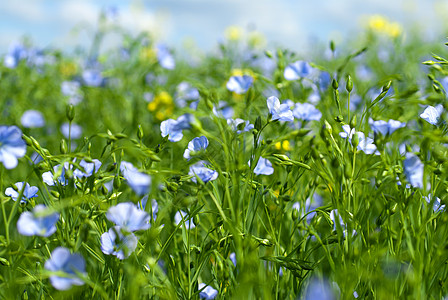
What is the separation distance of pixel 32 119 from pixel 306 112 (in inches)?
90.4

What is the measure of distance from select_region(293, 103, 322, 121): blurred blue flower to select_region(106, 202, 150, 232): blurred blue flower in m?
0.85

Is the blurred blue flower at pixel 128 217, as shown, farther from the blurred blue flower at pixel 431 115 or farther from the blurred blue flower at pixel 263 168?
the blurred blue flower at pixel 431 115

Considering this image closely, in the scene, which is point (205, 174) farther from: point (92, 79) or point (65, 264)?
point (92, 79)

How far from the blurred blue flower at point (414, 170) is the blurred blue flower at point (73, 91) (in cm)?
340

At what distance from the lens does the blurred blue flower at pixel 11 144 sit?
130 centimetres

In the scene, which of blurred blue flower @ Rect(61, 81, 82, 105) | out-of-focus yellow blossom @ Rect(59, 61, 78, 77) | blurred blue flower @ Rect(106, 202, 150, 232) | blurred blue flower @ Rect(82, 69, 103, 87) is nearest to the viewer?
blurred blue flower @ Rect(106, 202, 150, 232)

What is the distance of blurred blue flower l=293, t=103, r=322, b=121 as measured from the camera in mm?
1810

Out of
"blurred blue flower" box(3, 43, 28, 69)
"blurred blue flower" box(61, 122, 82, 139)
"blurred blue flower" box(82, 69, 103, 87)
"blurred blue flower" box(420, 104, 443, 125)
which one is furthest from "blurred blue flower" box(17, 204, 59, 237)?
"blurred blue flower" box(82, 69, 103, 87)

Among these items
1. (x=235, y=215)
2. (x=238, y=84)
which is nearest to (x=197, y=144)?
(x=235, y=215)

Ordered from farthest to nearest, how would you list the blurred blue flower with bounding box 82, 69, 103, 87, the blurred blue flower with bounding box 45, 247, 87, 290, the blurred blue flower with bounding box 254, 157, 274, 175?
1. the blurred blue flower with bounding box 82, 69, 103, 87
2. the blurred blue flower with bounding box 254, 157, 274, 175
3. the blurred blue flower with bounding box 45, 247, 87, 290

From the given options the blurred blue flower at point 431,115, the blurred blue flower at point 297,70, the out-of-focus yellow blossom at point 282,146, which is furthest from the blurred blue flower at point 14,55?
the blurred blue flower at point 431,115

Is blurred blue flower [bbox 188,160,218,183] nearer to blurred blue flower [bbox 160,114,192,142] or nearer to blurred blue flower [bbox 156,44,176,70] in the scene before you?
blurred blue flower [bbox 160,114,192,142]

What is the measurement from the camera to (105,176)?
140 cm

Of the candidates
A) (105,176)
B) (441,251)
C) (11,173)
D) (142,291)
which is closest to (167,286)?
(142,291)
